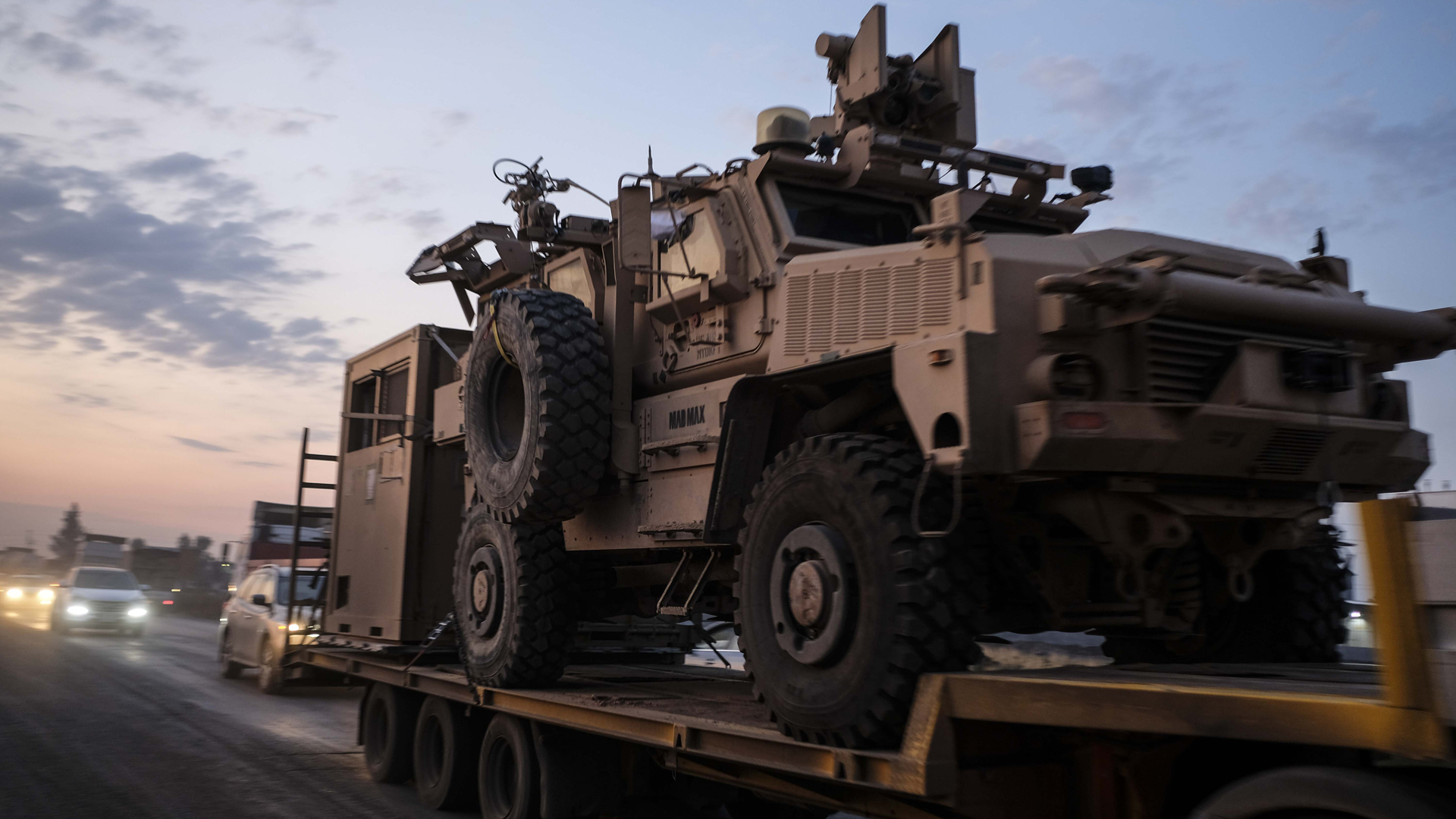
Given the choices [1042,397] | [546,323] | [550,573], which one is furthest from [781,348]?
[550,573]

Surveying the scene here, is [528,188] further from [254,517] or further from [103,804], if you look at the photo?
[254,517]

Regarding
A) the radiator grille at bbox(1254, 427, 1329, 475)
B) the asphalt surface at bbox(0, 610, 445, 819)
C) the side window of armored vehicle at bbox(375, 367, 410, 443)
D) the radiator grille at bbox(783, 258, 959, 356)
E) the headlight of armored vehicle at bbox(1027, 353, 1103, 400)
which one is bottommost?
the asphalt surface at bbox(0, 610, 445, 819)

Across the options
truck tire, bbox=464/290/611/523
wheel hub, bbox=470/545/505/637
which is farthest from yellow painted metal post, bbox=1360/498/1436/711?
wheel hub, bbox=470/545/505/637

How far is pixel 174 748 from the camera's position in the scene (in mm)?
10250

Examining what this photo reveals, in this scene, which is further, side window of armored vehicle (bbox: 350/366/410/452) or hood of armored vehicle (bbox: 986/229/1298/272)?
side window of armored vehicle (bbox: 350/366/410/452)

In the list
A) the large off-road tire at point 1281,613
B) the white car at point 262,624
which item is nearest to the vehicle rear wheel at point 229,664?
the white car at point 262,624

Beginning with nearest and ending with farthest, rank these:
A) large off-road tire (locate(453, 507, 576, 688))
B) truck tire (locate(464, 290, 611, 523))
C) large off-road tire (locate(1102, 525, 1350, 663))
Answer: large off-road tire (locate(1102, 525, 1350, 663))
truck tire (locate(464, 290, 611, 523))
large off-road tire (locate(453, 507, 576, 688))

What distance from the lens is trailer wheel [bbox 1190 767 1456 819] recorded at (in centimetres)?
271

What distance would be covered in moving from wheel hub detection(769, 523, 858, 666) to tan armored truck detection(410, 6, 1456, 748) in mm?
14

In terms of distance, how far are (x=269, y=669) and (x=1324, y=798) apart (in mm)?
14963

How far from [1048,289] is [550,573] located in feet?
13.5

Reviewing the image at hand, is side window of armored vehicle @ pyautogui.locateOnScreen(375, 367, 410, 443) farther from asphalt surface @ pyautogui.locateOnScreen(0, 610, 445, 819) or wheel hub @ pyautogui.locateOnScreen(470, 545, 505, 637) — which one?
asphalt surface @ pyautogui.locateOnScreen(0, 610, 445, 819)

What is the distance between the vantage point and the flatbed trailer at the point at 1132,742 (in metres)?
2.78

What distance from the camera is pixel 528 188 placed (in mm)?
7996
